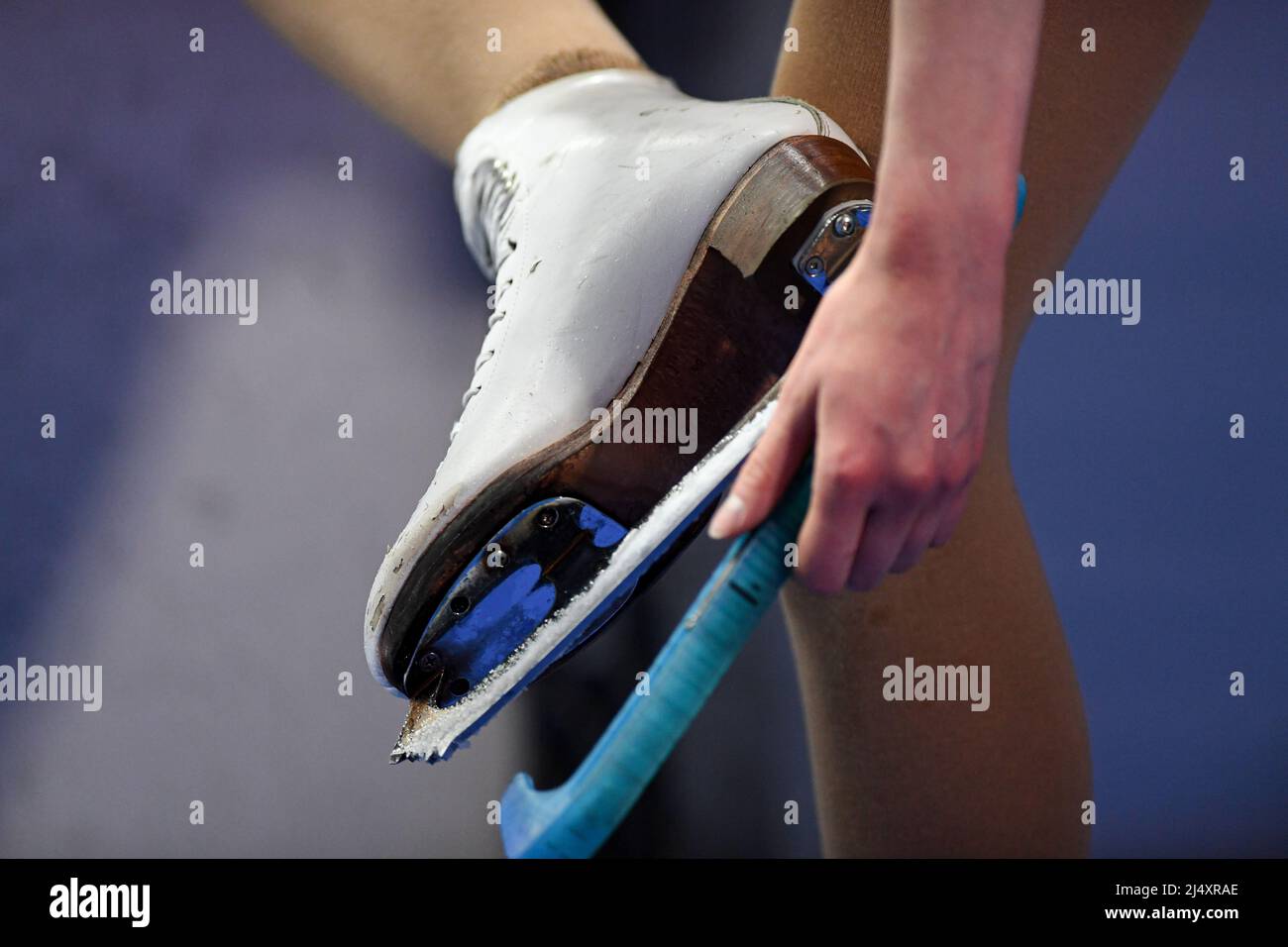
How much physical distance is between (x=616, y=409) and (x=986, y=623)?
0.19 m

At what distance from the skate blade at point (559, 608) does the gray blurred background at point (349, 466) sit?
0.37 meters

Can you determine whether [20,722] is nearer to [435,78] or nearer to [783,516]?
[435,78]

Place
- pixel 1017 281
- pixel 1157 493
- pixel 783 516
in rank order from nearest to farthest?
1. pixel 783 516
2. pixel 1017 281
3. pixel 1157 493

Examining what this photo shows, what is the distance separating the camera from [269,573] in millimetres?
784

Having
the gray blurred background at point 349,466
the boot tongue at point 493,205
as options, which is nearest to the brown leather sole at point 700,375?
the boot tongue at point 493,205

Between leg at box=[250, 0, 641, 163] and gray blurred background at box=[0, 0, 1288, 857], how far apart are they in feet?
0.94

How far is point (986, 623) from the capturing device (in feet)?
1.60

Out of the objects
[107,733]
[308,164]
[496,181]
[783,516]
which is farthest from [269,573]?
[783,516]

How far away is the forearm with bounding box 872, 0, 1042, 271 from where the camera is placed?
32 centimetres

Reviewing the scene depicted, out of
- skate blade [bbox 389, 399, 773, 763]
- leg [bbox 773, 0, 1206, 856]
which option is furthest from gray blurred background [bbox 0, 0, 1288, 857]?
skate blade [bbox 389, 399, 773, 763]

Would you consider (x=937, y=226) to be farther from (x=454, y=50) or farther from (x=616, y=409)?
(x=454, y=50)

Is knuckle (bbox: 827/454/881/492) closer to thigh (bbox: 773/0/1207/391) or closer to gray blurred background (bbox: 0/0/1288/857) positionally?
thigh (bbox: 773/0/1207/391)

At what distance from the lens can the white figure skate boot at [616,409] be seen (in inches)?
15.6

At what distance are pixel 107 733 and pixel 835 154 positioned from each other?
623 mm
